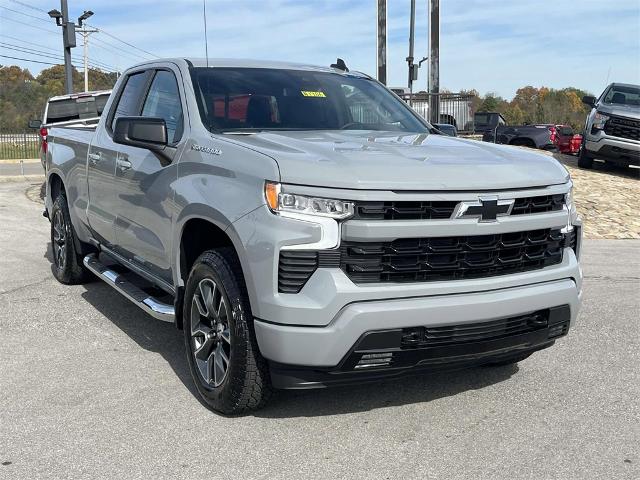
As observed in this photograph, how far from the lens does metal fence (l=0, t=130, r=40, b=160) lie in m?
34.4

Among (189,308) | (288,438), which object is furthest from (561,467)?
(189,308)

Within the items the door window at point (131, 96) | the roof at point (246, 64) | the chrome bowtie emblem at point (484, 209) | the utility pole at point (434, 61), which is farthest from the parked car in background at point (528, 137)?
the chrome bowtie emblem at point (484, 209)

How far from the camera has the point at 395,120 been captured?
5.18 m

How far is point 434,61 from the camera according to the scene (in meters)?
21.1

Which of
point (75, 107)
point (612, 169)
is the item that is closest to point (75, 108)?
point (75, 107)

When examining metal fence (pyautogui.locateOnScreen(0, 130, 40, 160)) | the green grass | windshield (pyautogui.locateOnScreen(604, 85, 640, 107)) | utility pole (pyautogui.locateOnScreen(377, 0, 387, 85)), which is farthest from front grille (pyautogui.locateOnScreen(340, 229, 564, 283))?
metal fence (pyautogui.locateOnScreen(0, 130, 40, 160))

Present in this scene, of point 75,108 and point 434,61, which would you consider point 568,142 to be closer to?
point 434,61

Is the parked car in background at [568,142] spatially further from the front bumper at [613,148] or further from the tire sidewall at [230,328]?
the tire sidewall at [230,328]

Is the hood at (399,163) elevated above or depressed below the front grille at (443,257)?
above

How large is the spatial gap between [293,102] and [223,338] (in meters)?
1.80

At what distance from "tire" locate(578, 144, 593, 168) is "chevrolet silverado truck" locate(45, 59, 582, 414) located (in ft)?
43.7

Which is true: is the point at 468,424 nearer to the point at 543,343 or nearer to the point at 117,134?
the point at 543,343

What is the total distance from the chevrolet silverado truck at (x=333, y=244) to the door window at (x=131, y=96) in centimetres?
74

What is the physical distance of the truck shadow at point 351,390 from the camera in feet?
13.0
